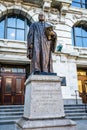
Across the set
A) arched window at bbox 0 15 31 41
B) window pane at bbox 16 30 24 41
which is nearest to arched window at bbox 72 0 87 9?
arched window at bbox 0 15 31 41

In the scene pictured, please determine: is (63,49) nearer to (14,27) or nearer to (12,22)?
(14,27)

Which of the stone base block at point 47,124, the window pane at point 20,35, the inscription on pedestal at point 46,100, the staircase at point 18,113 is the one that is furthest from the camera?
the window pane at point 20,35

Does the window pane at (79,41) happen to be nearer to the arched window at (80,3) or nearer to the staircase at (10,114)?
the arched window at (80,3)

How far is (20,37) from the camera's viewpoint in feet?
45.7

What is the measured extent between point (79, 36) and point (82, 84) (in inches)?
169

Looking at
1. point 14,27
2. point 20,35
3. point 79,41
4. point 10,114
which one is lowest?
point 10,114

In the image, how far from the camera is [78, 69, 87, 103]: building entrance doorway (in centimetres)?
1494

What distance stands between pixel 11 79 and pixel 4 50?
2311mm

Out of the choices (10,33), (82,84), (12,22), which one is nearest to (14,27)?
(12,22)

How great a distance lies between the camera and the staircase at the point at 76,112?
9.83 metres

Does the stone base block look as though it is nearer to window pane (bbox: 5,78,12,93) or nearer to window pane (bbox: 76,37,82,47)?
window pane (bbox: 5,78,12,93)

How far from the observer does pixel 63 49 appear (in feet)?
45.8

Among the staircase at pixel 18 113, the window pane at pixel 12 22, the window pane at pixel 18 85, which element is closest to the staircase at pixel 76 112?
the staircase at pixel 18 113

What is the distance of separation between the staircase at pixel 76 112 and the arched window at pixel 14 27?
649 cm
